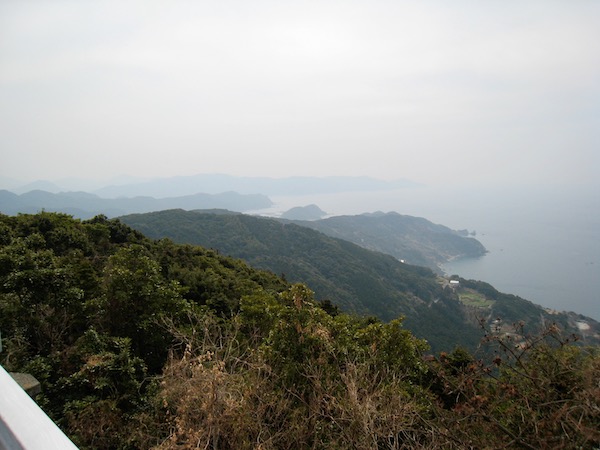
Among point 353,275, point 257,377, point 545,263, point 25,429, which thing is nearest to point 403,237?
point 545,263

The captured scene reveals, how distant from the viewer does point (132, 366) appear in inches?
263

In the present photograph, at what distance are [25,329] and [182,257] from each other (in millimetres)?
12467

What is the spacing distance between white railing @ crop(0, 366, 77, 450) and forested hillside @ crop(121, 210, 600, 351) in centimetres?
4352

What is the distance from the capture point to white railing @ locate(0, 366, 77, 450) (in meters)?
0.76

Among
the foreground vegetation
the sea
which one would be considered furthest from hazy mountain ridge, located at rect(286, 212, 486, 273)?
the foreground vegetation

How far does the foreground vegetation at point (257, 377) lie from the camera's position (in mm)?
4684

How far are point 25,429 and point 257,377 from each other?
537 cm

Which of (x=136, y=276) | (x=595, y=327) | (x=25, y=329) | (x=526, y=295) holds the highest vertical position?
(x=136, y=276)

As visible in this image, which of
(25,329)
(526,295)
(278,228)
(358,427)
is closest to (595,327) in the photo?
(526,295)

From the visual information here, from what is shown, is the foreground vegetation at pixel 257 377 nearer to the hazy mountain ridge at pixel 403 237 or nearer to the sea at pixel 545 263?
the sea at pixel 545 263

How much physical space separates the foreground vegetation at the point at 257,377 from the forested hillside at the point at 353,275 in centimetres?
3606

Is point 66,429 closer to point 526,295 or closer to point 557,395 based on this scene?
point 557,395

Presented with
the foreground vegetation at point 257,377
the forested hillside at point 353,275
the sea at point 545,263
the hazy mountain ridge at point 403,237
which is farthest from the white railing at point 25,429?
the hazy mountain ridge at point 403,237

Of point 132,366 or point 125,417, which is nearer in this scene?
point 125,417
